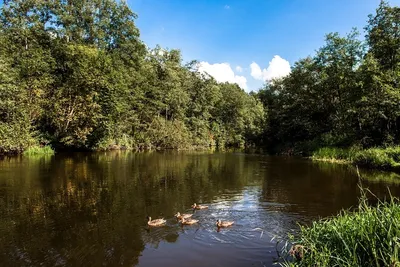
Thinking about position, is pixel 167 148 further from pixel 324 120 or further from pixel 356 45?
pixel 356 45

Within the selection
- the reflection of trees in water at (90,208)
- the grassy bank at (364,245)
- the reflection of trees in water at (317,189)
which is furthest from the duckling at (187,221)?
the grassy bank at (364,245)

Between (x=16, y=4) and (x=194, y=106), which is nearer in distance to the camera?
(x=16, y=4)

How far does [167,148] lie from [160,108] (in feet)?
24.6

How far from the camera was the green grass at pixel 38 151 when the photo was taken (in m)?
33.4

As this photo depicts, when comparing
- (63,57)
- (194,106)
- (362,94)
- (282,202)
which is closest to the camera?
(282,202)

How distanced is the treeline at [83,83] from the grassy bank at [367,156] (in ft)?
84.1

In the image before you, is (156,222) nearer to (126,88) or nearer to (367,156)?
(367,156)

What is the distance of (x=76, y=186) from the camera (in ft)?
56.2

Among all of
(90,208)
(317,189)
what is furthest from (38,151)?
(317,189)

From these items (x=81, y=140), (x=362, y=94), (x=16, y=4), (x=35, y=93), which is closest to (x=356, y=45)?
(x=362, y=94)

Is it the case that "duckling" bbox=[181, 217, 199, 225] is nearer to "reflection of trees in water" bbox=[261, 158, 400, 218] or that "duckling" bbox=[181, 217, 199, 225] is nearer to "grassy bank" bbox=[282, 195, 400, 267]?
"reflection of trees in water" bbox=[261, 158, 400, 218]

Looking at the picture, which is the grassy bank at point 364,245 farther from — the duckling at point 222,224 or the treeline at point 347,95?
the treeline at point 347,95

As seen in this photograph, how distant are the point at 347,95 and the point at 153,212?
2915cm

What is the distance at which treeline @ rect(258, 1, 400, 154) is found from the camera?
97.0ft
